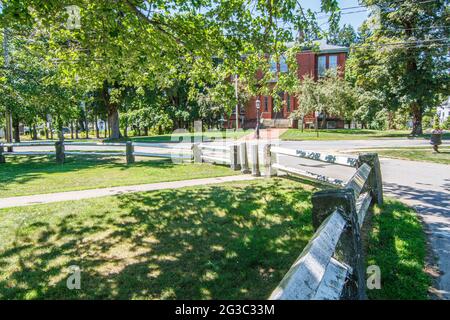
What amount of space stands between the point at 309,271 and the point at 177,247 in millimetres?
3438

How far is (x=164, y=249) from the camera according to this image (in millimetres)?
4863

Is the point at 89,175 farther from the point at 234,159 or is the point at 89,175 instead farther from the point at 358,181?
the point at 358,181

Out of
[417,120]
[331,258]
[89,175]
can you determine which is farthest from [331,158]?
[417,120]

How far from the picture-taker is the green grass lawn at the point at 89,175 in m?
9.70

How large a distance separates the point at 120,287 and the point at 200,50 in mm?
5730

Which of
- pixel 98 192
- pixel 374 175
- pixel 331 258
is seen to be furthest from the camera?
pixel 98 192

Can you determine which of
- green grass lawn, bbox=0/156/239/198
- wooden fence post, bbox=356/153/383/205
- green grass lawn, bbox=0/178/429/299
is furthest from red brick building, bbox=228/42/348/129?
green grass lawn, bbox=0/178/429/299

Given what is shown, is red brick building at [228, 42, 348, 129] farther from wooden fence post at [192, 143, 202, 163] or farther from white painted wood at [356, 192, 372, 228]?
white painted wood at [356, 192, 372, 228]

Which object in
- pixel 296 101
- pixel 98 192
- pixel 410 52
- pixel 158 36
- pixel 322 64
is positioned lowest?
pixel 98 192

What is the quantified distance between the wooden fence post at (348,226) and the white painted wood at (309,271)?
1.43 ft

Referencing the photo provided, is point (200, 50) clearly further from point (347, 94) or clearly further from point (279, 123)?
point (279, 123)

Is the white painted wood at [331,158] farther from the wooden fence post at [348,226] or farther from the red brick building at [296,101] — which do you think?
the red brick building at [296,101]

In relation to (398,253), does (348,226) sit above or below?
above

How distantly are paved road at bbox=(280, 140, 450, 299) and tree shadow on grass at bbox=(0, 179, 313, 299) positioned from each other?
5.83ft
